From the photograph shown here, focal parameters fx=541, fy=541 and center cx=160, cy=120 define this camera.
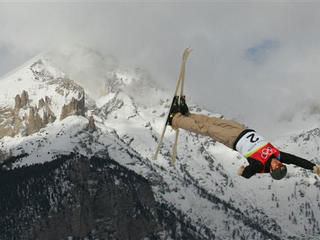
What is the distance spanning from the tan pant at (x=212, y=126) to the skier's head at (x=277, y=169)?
1983 mm

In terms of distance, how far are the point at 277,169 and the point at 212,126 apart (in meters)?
3.90

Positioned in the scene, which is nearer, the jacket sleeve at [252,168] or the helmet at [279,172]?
the helmet at [279,172]

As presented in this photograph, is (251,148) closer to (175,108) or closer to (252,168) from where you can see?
(252,168)

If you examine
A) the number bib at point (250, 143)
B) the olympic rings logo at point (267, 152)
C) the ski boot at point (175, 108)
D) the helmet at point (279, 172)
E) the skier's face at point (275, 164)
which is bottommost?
the helmet at point (279, 172)

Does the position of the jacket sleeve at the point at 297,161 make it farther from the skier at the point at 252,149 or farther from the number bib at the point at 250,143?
the number bib at the point at 250,143

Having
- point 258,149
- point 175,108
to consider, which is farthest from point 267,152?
point 175,108

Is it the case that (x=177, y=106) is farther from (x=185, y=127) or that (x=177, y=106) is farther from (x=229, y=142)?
(x=229, y=142)

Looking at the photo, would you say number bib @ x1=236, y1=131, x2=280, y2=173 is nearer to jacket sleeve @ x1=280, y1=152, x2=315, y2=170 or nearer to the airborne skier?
the airborne skier

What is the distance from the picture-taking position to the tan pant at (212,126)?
70.9 feet

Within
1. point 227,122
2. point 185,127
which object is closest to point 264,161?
point 227,122

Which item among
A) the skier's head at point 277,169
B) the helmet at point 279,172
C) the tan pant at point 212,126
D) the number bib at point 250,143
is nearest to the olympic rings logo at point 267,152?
the number bib at point 250,143

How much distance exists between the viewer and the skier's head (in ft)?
64.3

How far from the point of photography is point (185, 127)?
24.6 meters

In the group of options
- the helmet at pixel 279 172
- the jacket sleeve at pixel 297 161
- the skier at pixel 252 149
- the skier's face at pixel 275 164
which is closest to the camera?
the helmet at pixel 279 172
